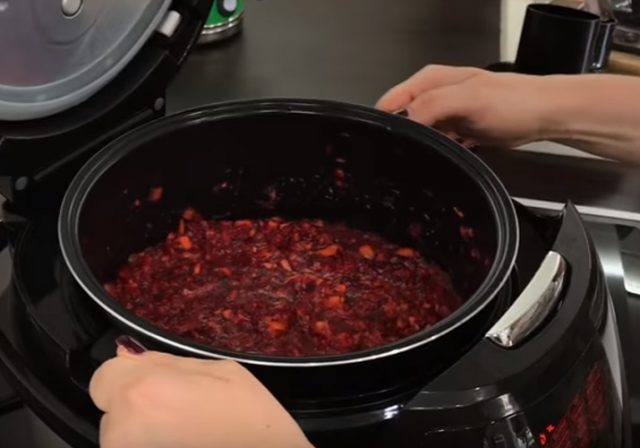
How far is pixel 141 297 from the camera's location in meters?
0.87

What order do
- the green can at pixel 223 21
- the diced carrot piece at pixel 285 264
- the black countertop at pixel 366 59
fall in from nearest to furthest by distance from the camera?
1. the diced carrot piece at pixel 285 264
2. the black countertop at pixel 366 59
3. the green can at pixel 223 21

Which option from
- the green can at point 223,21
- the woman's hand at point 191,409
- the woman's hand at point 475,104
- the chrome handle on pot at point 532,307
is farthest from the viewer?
the green can at point 223,21

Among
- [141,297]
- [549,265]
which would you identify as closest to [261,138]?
[141,297]

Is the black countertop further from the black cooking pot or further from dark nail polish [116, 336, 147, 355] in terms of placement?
dark nail polish [116, 336, 147, 355]

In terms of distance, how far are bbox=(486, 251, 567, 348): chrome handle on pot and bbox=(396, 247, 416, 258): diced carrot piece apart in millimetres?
234

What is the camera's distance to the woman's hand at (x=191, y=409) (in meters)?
0.58

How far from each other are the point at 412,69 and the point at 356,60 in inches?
3.8

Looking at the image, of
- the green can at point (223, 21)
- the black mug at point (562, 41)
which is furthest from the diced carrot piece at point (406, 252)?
the green can at point (223, 21)

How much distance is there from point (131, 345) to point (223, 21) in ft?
3.08

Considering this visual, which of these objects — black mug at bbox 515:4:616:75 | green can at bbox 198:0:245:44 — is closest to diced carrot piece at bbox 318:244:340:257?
black mug at bbox 515:4:616:75

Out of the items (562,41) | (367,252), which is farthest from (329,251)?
(562,41)

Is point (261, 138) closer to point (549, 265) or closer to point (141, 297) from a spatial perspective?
point (141, 297)

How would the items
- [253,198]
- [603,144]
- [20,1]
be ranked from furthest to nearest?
1. [603,144]
2. [253,198]
3. [20,1]

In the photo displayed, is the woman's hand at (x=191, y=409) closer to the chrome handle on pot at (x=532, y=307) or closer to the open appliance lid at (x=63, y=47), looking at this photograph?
the chrome handle on pot at (x=532, y=307)
